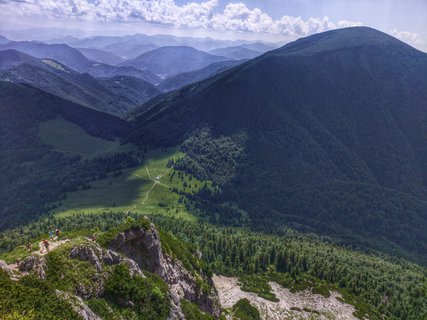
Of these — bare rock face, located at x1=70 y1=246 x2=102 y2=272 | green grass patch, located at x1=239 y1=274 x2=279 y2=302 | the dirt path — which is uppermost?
bare rock face, located at x1=70 y1=246 x2=102 y2=272

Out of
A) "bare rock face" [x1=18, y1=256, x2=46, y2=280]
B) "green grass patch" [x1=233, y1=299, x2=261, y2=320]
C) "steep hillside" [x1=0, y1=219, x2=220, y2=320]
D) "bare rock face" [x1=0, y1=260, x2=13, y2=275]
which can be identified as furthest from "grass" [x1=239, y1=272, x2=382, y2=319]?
"bare rock face" [x1=0, y1=260, x2=13, y2=275]

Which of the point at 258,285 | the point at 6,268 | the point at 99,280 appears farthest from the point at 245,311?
the point at 6,268

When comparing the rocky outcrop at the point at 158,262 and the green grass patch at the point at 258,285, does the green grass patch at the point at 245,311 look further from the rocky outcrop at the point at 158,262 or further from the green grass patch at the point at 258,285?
the rocky outcrop at the point at 158,262

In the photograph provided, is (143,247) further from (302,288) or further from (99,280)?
(302,288)

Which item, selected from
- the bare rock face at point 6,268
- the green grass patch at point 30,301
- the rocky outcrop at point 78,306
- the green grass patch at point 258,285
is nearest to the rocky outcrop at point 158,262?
the rocky outcrop at point 78,306

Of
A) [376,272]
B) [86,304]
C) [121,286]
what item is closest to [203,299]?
[121,286]

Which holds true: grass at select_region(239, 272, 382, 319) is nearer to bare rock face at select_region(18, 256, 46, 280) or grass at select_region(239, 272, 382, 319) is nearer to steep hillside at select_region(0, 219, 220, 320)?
steep hillside at select_region(0, 219, 220, 320)

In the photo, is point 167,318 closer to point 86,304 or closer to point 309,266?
point 86,304
